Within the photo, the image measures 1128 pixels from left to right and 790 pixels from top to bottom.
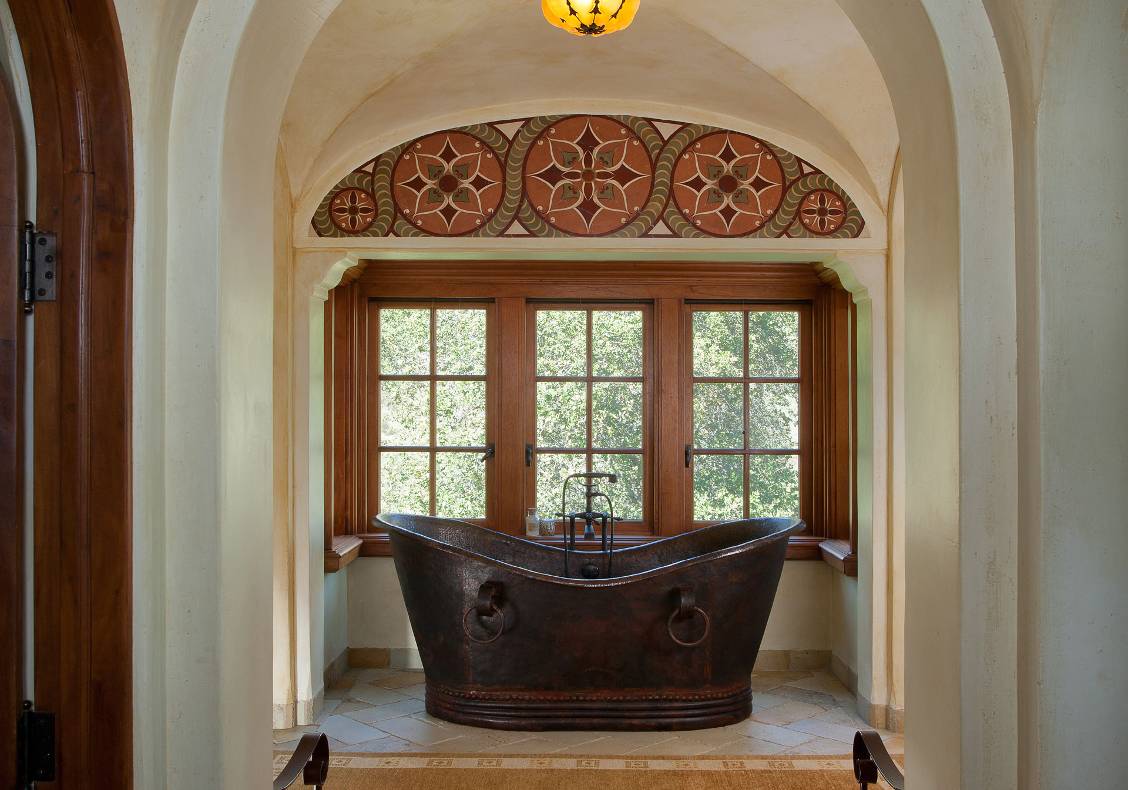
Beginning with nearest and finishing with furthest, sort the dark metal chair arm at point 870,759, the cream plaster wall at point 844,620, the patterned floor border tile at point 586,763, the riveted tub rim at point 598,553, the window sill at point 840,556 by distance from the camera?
the dark metal chair arm at point 870,759, the patterned floor border tile at point 586,763, the riveted tub rim at point 598,553, the window sill at point 840,556, the cream plaster wall at point 844,620

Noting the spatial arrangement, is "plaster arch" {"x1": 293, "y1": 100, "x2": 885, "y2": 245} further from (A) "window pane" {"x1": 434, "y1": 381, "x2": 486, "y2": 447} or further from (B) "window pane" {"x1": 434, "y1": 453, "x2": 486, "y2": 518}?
(B) "window pane" {"x1": 434, "y1": 453, "x2": 486, "y2": 518}

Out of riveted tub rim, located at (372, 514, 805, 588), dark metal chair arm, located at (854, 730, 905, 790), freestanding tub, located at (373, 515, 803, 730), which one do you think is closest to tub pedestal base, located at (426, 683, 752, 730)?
freestanding tub, located at (373, 515, 803, 730)

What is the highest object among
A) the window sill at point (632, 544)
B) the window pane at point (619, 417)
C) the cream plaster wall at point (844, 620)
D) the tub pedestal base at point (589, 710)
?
the window pane at point (619, 417)

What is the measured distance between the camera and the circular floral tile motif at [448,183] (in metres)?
4.80

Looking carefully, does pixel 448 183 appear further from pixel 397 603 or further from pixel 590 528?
pixel 397 603
